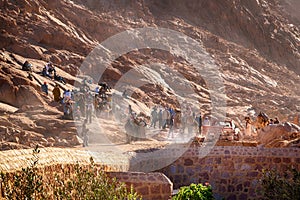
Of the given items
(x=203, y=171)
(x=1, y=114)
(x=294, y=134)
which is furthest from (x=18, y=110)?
(x=294, y=134)

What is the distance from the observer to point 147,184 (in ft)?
36.9

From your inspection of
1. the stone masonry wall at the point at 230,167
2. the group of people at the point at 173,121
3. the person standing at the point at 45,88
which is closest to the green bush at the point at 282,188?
the stone masonry wall at the point at 230,167

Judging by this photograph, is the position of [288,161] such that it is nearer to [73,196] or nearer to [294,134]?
[294,134]

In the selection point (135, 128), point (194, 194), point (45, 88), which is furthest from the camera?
point (45, 88)

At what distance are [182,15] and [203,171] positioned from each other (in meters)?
38.7

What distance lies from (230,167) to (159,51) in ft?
92.3

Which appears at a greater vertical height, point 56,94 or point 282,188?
point 56,94

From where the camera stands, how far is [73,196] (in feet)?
23.5

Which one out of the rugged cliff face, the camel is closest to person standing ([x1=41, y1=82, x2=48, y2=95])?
the rugged cliff face

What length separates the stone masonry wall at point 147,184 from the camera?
36.6 ft

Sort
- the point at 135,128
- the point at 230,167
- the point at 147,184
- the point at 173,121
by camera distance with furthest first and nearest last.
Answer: the point at 173,121 → the point at 135,128 → the point at 230,167 → the point at 147,184

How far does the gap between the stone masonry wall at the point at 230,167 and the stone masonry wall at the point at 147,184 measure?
2.77 metres

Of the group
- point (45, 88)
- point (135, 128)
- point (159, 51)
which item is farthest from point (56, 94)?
point (159, 51)

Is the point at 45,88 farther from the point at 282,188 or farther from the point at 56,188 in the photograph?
the point at 56,188
